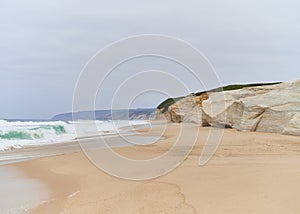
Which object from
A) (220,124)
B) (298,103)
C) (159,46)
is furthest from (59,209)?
(220,124)

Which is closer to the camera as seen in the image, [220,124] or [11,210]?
[11,210]

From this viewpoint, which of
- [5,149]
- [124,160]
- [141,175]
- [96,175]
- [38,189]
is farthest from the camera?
[5,149]

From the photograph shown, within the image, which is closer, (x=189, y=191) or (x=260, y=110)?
(x=189, y=191)

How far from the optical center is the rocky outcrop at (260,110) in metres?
16.2

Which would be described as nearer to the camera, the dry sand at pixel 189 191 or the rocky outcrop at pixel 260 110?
the dry sand at pixel 189 191

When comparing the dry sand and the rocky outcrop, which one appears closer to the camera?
the dry sand

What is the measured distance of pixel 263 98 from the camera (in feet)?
59.3

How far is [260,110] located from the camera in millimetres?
17797

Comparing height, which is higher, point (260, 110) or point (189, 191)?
point (260, 110)

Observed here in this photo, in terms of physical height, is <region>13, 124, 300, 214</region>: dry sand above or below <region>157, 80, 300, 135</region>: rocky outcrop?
below

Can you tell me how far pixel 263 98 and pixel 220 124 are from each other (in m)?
5.62

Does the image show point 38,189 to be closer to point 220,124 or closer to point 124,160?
point 124,160

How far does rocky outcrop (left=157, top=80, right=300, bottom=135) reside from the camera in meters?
16.2

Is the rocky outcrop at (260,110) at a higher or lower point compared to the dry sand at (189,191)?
higher
